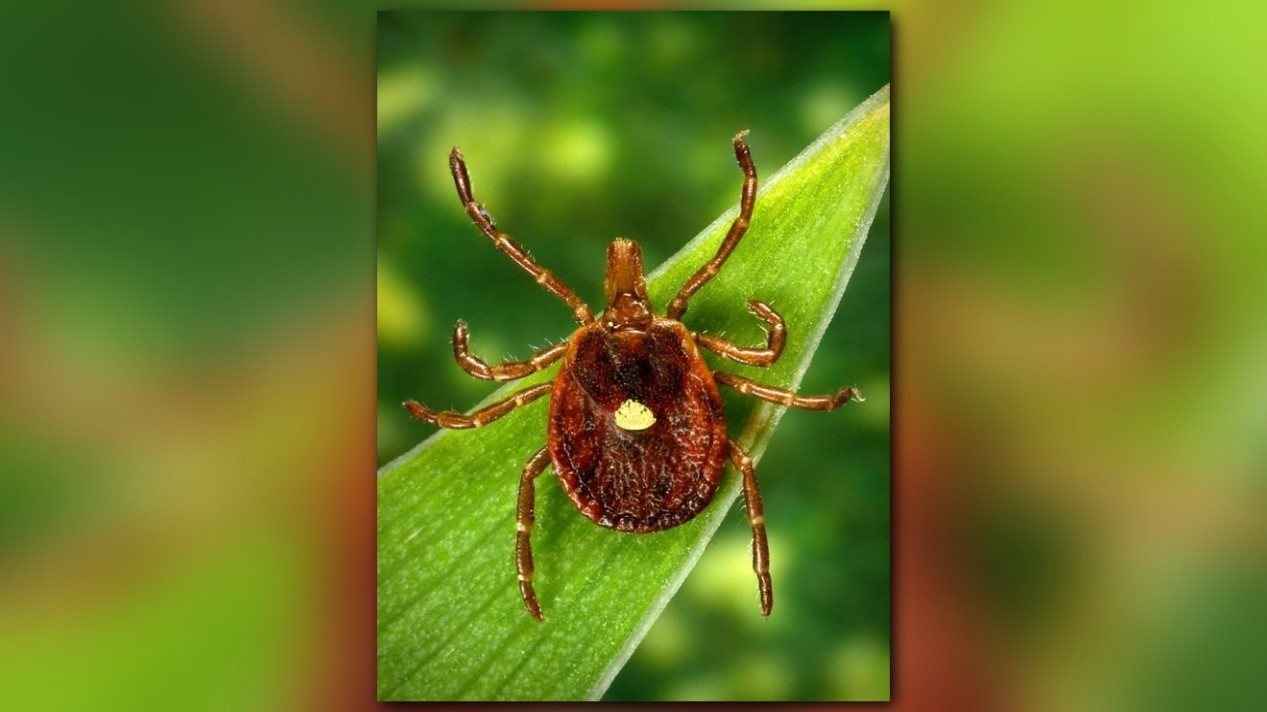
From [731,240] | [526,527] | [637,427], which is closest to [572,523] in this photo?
[526,527]

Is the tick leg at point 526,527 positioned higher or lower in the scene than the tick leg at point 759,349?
lower

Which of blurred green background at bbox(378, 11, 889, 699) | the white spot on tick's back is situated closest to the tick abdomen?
the white spot on tick's back

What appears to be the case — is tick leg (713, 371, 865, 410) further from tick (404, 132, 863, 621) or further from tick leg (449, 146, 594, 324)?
tick leg (449, 146, 594, 324)

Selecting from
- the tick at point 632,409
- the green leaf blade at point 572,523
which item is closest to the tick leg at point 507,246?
the tick at point 632,409
